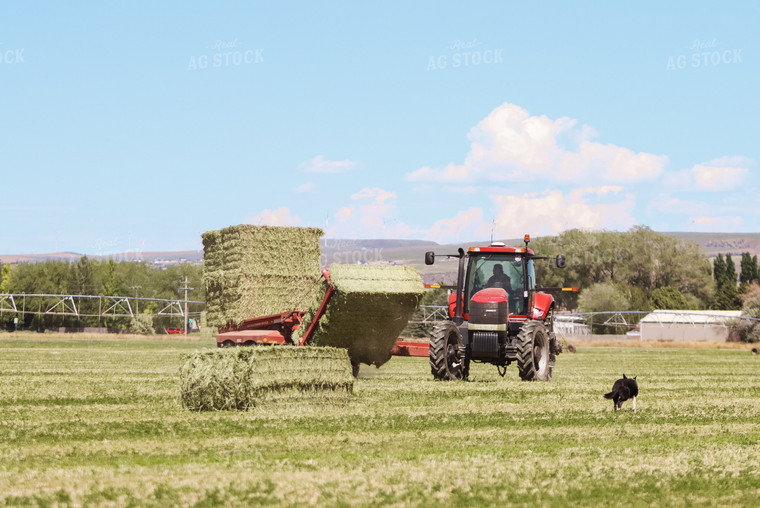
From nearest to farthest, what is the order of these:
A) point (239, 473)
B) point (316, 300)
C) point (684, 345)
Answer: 1. point (239, 473)
2. point (316, 300)
3. point (684, 345)

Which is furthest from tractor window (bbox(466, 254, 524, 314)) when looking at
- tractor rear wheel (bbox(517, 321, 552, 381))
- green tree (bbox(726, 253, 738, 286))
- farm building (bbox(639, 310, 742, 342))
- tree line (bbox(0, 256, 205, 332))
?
green tree (bbox(726, 253, 738, 286))

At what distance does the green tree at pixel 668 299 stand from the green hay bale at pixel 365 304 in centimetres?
10440

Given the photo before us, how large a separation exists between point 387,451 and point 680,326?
93.4 m

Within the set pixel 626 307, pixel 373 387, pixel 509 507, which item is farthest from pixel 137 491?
pixel 626 307

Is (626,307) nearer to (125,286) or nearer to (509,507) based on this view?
(125,286)

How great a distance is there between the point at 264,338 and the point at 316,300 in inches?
99.1

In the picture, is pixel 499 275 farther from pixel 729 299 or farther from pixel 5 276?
pixel 5 276

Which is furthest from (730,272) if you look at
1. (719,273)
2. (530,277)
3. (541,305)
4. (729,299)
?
(530,277)

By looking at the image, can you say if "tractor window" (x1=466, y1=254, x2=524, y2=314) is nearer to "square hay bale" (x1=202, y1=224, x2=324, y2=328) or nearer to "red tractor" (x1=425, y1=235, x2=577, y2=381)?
"red tractor" (x1=425, y1=235, x2=577, y2=381)

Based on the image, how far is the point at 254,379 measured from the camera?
550 inches

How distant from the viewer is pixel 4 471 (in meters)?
8.88

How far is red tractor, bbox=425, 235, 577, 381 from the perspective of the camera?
20.8m

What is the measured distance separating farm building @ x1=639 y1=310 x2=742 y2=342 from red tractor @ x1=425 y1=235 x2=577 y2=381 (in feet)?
250

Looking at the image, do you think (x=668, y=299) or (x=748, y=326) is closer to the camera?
(x=748, y=326)
